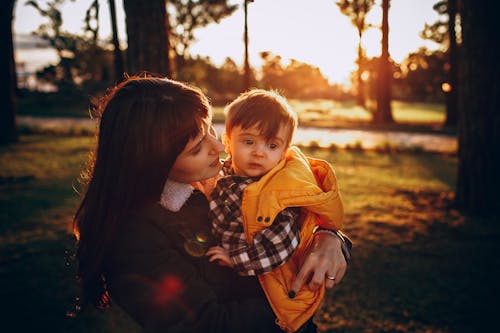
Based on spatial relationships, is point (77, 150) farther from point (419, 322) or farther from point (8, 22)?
point (419, 322)

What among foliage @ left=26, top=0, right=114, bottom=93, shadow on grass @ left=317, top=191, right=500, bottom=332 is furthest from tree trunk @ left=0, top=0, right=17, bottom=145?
shadow on grass @ left=317, top=191, right=500, bottom=332

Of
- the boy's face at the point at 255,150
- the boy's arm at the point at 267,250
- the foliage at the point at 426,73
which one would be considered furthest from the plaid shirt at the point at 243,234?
the foliage at the point at 426,73

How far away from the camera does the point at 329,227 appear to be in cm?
195

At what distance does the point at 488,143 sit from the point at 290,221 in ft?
16.1

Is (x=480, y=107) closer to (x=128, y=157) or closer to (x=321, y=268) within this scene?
(x=321, y=268)

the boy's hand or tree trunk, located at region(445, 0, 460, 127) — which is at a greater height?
tree trunk, located at region(445, 0, 460, 127)

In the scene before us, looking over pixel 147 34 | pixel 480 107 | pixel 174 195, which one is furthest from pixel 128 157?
pixel 480 107

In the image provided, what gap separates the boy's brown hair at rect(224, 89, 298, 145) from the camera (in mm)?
2117

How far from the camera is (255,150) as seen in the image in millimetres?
2090

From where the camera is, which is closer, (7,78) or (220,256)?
(220,256)

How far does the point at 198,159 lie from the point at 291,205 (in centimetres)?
52

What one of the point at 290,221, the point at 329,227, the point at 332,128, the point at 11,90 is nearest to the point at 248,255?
the point at 290,221

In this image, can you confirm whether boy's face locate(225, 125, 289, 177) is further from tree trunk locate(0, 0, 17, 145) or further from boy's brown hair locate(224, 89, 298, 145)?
tree trunk locate(0, 0, 17, 145)

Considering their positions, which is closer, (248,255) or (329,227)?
(248,255)
